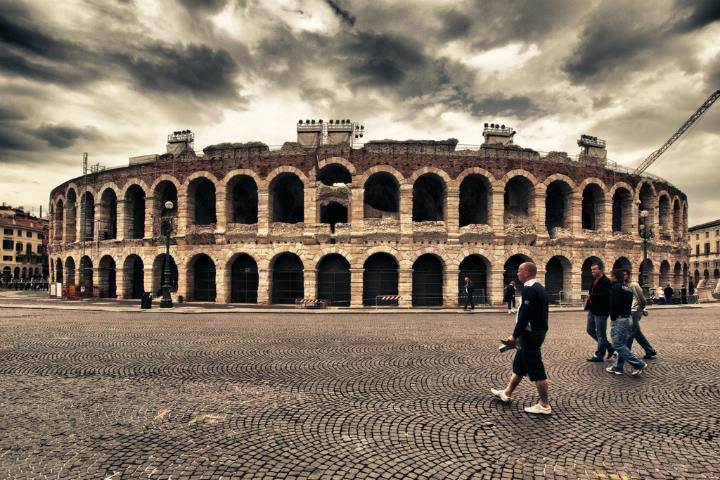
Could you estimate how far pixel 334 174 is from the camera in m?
24.3

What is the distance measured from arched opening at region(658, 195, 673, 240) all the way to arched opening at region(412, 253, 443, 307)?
19.4m

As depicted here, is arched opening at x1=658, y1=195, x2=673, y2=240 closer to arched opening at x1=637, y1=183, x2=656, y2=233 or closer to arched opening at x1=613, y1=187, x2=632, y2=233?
arched opening at x1=637, y1=183, x2=656, y2=233

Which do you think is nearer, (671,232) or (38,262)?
(671,232)

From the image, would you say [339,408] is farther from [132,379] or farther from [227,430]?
[132,379]

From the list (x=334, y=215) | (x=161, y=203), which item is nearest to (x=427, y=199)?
(x=334, y=215)

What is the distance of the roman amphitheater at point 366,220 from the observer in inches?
Answer: 858

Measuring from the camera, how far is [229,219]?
23.4 m

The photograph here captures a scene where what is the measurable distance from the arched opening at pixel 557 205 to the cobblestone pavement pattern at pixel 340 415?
17.2 meters

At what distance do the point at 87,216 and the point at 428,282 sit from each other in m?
28.7

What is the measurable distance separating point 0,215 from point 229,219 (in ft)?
248

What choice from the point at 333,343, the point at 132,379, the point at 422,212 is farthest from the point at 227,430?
the point at 422,212

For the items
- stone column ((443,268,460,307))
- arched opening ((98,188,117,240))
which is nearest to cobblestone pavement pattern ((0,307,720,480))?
stone column ((443,268,460,307))

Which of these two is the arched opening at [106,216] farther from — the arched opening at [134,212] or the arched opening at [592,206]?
the arched opening at [592,206]

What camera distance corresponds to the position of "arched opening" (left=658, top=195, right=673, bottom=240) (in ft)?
90.1
